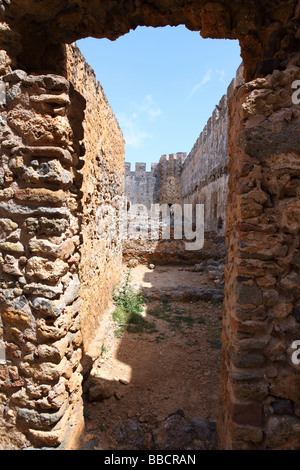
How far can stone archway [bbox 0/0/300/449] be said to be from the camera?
199 cm

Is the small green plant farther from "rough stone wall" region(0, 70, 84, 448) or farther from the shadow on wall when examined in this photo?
"rough stone wall" region(0, 70, 84, 448)

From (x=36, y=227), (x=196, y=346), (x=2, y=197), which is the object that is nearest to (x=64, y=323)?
(x=36, y=227)

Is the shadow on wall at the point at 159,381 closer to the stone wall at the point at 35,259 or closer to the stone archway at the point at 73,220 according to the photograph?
the stone archway at the point at 73,220

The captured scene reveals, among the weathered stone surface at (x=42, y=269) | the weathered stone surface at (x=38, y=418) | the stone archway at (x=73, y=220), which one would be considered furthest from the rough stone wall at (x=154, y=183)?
the weathered stone surface at (x=38, y=418)

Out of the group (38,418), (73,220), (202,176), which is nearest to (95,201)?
(73,220)

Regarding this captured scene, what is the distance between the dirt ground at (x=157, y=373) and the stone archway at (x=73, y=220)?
2.38ft

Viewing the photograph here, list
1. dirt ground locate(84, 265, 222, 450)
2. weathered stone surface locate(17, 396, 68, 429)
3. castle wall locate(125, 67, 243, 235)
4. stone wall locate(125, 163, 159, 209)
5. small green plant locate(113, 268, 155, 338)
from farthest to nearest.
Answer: stone wall locate(125, 163, 159, 209)
castle wall locate(125, 67, 243, 235)
small green plant locate(113, 268, 155, 338)
dirt ground locate(84, 265, 222, 450)
weathered stone surface locate(17, 396, 68, 429)

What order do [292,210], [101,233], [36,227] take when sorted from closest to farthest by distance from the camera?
[292,210] → [36,227] → [101,233]

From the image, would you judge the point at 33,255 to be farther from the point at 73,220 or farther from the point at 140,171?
the point at 140,171

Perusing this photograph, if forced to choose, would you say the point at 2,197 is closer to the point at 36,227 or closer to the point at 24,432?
the point at 36,227

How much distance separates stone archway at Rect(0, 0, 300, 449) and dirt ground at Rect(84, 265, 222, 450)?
28.6 inches

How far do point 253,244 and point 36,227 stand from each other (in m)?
1.61

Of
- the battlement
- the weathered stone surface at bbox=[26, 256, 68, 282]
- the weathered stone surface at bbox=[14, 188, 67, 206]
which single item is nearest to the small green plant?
the weathered stone surface at bbox=[26, 256, 68, 282]
